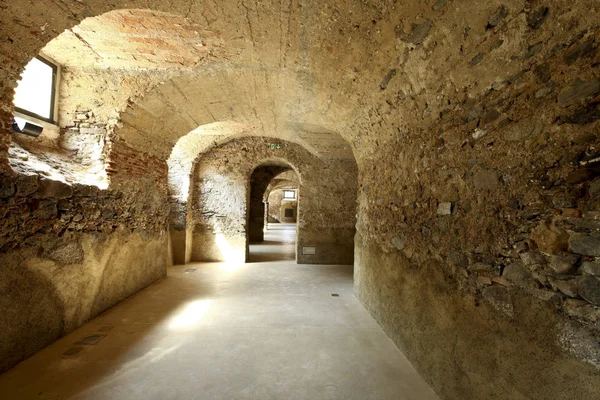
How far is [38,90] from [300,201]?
5183mm

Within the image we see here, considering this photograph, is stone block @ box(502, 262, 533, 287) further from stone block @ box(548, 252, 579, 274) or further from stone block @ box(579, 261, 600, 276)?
stone block @ box(579, 261, 600, 276)

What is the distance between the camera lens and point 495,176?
1678mm

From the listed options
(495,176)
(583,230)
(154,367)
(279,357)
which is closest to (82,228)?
(154,367)

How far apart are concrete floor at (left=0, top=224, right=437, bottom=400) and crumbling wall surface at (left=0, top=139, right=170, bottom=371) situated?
9.4 inches

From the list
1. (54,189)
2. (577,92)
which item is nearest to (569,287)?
(577,92)

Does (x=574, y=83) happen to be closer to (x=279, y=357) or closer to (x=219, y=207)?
(x=279, y=357)

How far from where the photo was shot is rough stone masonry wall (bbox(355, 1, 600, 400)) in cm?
118

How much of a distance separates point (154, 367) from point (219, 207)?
16.6 feet

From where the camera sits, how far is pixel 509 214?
155 cm

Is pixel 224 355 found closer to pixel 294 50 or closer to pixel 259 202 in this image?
pixel 294 50

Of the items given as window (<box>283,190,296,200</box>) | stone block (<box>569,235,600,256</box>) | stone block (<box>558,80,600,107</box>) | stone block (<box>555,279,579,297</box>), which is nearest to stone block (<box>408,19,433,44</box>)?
stone block (<box>558,80,600,107</box>)

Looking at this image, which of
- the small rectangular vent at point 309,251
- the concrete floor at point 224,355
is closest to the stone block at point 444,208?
the concrete floor at point 224,355

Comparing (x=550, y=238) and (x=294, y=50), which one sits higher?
(x=294, y=50)

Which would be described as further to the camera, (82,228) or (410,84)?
(82,228)
